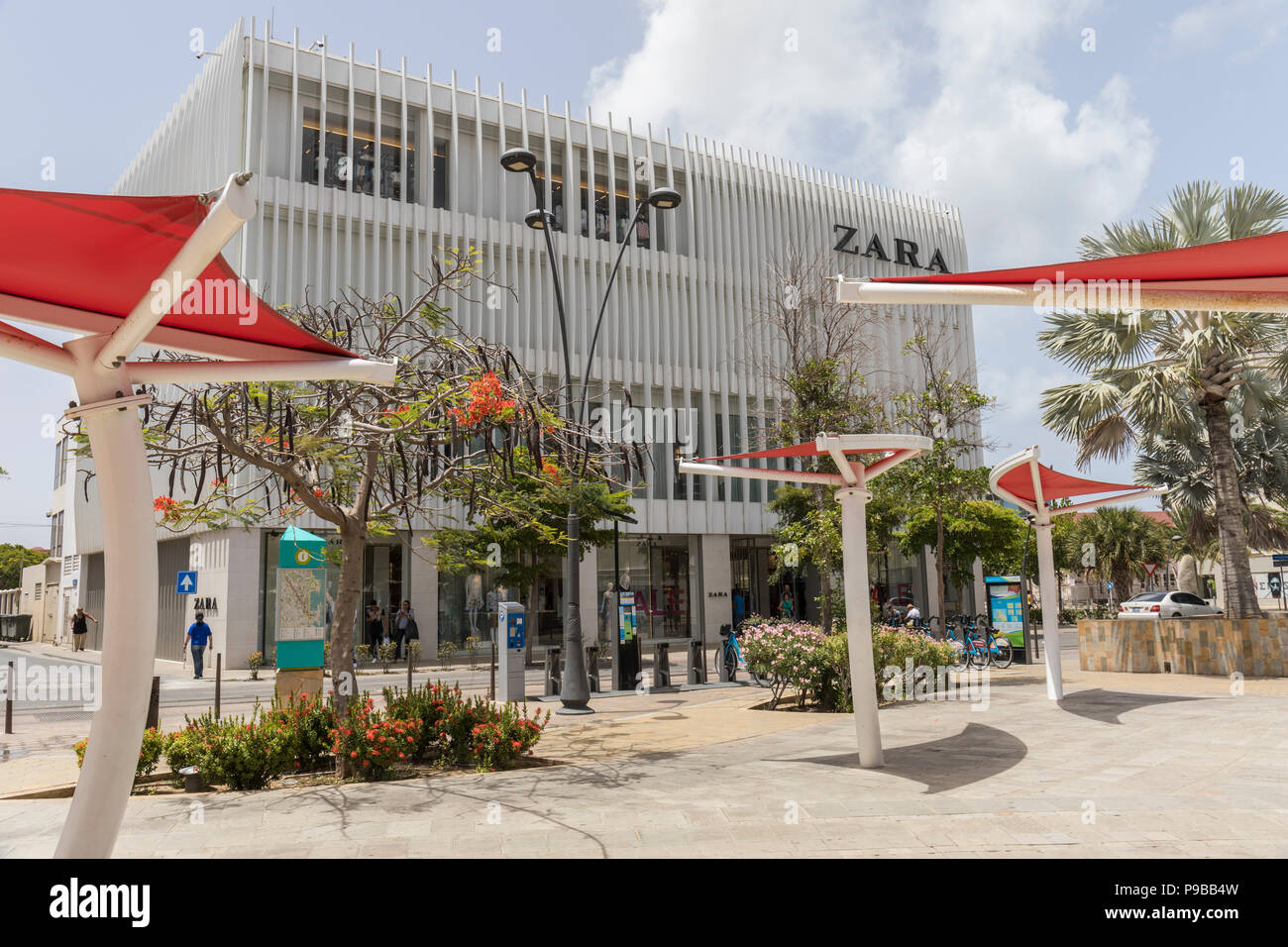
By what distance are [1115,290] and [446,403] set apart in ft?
18.9

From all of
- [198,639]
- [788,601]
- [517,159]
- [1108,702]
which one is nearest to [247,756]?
[517,159]

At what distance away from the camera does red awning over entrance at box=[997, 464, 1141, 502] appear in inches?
536

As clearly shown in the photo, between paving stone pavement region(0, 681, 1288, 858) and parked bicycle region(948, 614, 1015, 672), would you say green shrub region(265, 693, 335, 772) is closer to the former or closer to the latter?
paving stone pavement region(0, 681, 1288, 858)

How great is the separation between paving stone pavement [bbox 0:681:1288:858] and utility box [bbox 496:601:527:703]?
4.46m

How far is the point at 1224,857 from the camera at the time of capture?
5410 millimetres

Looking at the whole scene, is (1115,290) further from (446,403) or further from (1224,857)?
(446,403)

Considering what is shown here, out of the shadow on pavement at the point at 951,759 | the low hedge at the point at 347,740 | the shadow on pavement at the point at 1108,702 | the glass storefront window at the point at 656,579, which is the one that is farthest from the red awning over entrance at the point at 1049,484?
the glass storefront window at the point at 656,579

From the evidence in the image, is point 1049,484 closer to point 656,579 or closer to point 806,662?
point 806,662

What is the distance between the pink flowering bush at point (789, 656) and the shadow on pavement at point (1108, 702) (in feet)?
11.0

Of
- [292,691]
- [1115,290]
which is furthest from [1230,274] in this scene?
[292,691]

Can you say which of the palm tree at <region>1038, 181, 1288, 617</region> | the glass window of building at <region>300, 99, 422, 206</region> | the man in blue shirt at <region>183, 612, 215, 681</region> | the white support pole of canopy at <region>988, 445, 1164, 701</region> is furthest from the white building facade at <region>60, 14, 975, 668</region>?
the white support pole of canopy at <region>988, 445, 1164, 701</region>

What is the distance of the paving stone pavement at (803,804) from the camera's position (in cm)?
593

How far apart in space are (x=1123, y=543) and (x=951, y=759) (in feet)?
131

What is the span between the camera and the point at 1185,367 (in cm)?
1725
